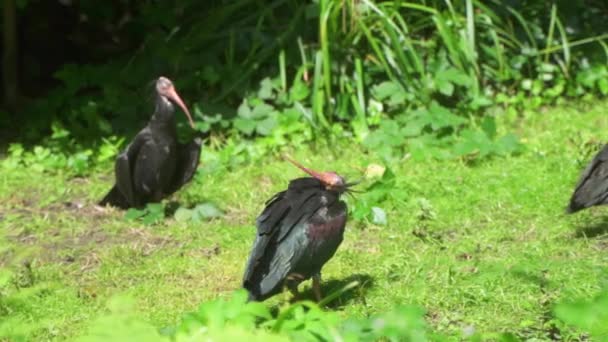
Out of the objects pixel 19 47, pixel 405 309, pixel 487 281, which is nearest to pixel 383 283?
pixel 487 281

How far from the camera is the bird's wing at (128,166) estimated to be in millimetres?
6359

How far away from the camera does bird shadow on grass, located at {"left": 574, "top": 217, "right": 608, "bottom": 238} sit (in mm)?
5773

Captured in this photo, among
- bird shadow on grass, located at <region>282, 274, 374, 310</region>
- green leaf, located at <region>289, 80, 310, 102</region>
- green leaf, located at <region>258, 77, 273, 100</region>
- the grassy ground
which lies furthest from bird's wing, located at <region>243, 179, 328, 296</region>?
green leaf, located at <region>258, 77, 273, 100</region>

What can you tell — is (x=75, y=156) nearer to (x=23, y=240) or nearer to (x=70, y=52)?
(x=23, y=240)

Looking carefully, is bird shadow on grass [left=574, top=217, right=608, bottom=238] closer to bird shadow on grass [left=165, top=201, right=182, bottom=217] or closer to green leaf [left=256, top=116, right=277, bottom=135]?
bird shadow on grass [left=165, top=201, right=182, bottom=217]

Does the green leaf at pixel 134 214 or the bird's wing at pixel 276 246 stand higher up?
the bird's wing at pixel 276 246

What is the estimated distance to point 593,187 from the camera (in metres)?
5.43

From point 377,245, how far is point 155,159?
1.42 meters

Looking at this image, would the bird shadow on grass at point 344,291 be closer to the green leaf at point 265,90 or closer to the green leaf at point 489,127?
the green leaf at point 489,127

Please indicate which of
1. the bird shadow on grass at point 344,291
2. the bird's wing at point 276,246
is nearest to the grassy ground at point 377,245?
the bird shadow on grass at point 344,291

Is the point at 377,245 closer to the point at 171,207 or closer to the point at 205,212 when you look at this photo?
the point at 205,212

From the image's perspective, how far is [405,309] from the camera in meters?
3.62

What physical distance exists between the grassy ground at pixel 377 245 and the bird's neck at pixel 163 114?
0.55 metres

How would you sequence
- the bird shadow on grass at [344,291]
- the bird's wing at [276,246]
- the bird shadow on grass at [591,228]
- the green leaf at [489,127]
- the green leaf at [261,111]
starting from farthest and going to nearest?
the green leaf at [261,111]
the green leaf at [489,127]
the bird shadow on grass at [591,228]
the bird shadow on grass at [344,291]
the bird's wing at [276,246]
